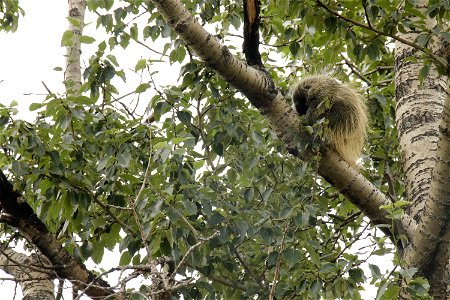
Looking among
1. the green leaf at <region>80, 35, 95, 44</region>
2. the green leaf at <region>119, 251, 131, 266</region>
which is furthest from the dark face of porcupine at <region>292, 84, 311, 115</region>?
the green leaf at <region>119, 251, 131, 266</region>

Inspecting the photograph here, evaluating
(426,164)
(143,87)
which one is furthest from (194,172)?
(426,164)

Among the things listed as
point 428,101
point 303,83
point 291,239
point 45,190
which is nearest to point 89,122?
point 45,190

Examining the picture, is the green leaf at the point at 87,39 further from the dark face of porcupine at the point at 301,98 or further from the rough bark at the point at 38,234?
the dark face of porcupine at the point at 301,98

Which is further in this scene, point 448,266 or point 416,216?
point 416,216

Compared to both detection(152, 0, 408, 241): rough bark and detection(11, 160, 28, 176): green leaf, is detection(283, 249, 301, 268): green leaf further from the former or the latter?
detection(11, 160, 28, 176): green leaf

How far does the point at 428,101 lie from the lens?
2670 mm

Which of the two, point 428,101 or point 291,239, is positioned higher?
point 428,101

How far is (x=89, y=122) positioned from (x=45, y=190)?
0.31 meters

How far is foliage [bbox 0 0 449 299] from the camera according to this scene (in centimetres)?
222

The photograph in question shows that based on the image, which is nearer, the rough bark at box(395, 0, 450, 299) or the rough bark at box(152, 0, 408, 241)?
the rough bark at box(395, 0, 450, 299)

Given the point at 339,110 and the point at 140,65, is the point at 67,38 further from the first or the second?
the point at 339,110

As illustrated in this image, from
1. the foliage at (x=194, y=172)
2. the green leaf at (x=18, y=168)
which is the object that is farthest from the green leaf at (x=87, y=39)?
the green leaf at (x=18, y=168)

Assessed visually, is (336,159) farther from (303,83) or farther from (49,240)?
(49,240)

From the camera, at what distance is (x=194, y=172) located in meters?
2.45
